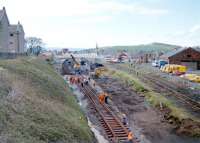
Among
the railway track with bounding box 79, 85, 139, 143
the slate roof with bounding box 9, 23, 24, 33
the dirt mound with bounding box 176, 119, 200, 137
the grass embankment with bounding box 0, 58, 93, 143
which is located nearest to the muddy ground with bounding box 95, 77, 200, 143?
the dirt mound with bounding box 176, 119, 200, 137

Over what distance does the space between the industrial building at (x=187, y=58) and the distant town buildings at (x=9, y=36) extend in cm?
3530

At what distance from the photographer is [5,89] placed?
1708cm

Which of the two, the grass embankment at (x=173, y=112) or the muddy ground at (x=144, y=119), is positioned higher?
the grass embankment at (x=173, y=112)

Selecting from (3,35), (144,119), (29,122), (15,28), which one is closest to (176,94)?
(144,119)

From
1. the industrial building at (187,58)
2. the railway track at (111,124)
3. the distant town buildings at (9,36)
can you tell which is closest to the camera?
the railway track at (111,124)

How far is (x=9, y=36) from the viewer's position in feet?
225

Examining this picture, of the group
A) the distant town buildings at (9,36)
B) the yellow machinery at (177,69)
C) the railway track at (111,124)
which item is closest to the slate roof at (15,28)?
the distant town buildings at (9,36)

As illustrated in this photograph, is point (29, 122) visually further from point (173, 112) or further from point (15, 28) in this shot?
point (15, 28)

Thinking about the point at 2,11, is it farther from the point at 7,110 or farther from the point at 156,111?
the point at 7,110

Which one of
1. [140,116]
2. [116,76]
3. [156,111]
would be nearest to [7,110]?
[140,116]

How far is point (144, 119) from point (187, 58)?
45.9 meters

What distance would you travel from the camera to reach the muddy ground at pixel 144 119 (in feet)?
72.0

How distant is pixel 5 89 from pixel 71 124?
4117mm

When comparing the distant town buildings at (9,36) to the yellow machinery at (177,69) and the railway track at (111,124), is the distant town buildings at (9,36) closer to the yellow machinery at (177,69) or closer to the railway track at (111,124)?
the railway track at (111,124)
